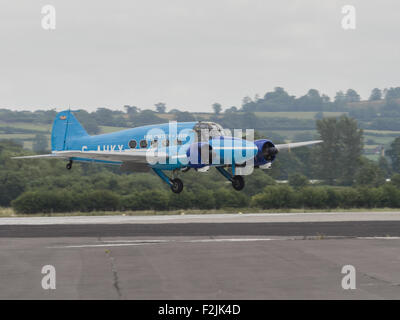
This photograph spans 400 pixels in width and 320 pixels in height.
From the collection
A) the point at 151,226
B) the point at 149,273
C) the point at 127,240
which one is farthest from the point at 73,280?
the point at 151,226

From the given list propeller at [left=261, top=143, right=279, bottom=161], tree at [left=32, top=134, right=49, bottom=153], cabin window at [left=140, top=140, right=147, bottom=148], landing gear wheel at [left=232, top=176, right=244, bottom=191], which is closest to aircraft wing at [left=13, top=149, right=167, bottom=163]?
cabin window at [left=140, top=140, right=147, bottom=148]

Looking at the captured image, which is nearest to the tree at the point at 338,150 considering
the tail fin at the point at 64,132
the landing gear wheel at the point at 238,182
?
the tail fin at the point at 64,132

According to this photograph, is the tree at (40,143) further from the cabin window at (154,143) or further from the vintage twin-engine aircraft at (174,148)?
the cabin window at (154,143)

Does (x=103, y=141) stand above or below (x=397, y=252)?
above

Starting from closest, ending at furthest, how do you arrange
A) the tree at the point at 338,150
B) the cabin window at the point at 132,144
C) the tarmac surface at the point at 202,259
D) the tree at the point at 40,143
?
the tarmac surface at the point at 202,259, the cabin window at the point at 132,144, the tree at the point at 338,150, the tree at the point at 40,143

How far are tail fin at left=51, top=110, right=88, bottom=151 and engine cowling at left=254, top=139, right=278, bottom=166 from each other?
633 inches

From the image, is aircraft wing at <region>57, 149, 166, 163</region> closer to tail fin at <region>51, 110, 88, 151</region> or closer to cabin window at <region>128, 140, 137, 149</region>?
cabin window at <region>128, 140, 137, 149</region>

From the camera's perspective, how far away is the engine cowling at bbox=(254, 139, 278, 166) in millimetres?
41094

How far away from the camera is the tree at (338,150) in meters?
129

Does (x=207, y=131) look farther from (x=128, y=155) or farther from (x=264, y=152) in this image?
(x=128, y=155)

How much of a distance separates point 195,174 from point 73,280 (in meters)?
66.7

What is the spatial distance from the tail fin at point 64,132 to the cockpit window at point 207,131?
11.8m
